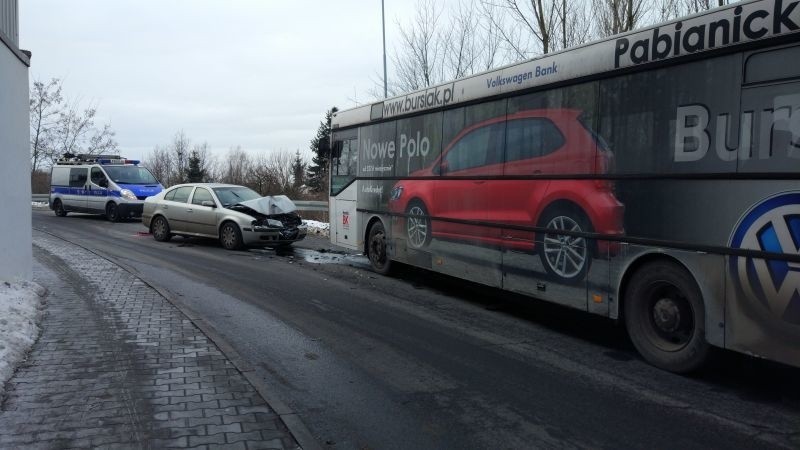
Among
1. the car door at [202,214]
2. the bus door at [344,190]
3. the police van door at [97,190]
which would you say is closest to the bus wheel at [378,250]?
the bus door at [344,190]

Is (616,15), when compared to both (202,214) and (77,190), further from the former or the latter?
(77,190)

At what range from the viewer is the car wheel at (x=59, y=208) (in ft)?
81.9

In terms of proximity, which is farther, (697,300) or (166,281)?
(166,281)

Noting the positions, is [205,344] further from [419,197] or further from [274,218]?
[274,218]

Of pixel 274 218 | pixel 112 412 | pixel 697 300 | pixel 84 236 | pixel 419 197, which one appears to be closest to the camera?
pixel 112 412

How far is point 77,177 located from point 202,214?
11.5 metres

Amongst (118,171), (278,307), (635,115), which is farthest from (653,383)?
(118,171)

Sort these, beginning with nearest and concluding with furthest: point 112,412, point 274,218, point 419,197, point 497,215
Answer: point 112,412 < point 497,215 < point 419,197 < point 274,218

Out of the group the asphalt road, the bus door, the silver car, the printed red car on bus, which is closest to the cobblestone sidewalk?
the asphalt road

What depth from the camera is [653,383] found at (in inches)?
209

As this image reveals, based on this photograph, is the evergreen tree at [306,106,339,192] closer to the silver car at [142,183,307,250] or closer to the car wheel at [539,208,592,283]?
the silver car at [142,183,307,250]

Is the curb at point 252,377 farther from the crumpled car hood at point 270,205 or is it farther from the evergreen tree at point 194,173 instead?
the evergreen tree at point 194,173

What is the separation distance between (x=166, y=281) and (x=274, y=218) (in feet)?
16.6

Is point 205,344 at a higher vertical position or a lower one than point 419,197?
lower
